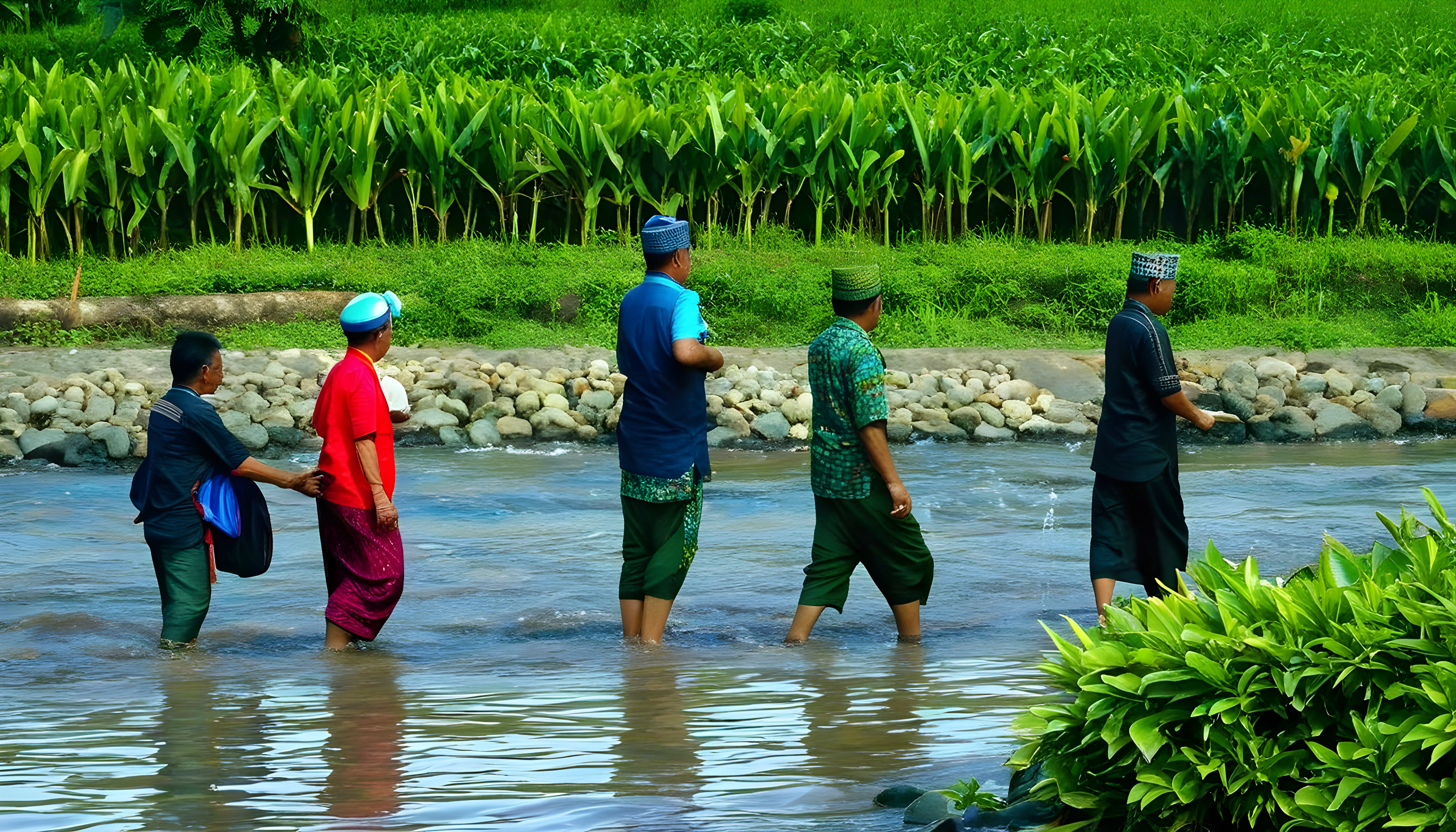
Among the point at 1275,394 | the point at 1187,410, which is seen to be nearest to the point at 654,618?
the point at 1187,410

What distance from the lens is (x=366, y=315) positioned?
5.48 metres

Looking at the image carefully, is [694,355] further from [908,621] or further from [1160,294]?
[1160,294]

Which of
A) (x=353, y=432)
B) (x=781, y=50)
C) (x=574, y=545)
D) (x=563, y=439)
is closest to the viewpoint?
(x=353, y=432)

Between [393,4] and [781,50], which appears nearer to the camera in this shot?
[781,50]

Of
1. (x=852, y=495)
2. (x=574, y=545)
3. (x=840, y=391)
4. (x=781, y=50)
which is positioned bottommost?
(x=574, y=545)

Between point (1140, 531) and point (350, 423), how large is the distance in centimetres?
298

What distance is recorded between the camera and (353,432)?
5.46m

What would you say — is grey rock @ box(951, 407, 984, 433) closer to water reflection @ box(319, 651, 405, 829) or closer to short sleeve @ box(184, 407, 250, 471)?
water reflection @ box(319, 651, 405, 829)

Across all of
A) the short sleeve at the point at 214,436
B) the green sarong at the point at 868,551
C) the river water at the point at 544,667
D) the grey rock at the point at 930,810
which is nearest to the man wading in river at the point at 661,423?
the river water at the point at 544,667

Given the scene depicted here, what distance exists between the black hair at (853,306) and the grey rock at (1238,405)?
21.7 feet

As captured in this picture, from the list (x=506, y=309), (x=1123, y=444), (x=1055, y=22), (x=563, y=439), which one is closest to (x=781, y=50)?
(x=1055, y=22)

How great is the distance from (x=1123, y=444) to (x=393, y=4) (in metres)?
23.3

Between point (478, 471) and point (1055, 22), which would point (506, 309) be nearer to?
point (478, 471)

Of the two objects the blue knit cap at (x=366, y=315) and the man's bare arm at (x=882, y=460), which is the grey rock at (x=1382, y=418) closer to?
the man's bare arm at (x=882, y=460)
